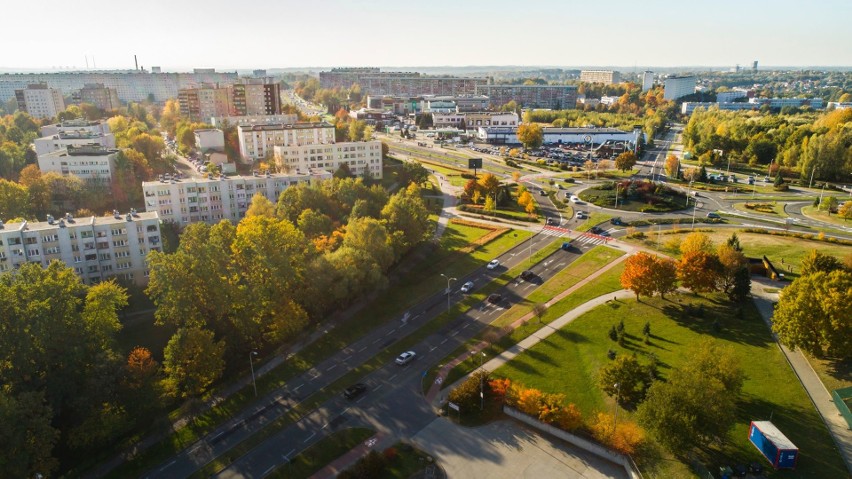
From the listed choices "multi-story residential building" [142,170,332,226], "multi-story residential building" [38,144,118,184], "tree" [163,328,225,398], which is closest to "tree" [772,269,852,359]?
"tree" [163,328,225,398]

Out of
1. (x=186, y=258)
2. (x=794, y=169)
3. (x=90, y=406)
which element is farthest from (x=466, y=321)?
(x=794, y=169)

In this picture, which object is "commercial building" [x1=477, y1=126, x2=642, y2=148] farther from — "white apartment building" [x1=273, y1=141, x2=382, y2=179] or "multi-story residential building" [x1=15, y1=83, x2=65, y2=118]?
"multi-story residential building" [x1=15, y1=83, x2=65, y2=118]

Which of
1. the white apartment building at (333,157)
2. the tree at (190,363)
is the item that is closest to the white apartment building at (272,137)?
the white apartment building at (333,157)

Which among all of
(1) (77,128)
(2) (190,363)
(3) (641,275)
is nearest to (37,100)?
(1) (77,128)

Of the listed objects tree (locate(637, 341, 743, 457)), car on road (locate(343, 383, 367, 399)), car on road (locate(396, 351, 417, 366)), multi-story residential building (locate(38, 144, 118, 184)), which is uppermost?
multi-story residential building (locate(38, 144, 118, 184))

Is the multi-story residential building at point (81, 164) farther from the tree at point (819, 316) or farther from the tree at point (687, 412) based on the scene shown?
the tree at point (819, 316)

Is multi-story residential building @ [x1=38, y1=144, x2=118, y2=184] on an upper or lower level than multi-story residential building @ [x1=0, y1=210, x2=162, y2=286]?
upper

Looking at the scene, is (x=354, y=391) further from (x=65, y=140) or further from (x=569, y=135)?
(x=569, y=135)

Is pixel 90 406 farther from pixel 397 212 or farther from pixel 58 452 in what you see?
pixel 397 212
